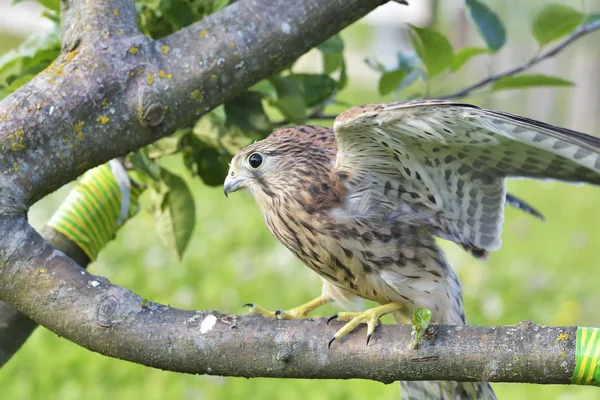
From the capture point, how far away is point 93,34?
6.04ft

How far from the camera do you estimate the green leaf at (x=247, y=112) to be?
2.17m

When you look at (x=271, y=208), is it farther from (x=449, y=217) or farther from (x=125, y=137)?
(x=125, y=137)

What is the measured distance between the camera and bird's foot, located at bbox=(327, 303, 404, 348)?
163cm

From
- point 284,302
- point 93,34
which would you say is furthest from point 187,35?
point 284,302

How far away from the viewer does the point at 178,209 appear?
2.34 metres

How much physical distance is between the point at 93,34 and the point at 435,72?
0.97 m

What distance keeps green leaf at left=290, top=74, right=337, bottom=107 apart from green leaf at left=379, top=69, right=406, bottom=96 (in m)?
0.14

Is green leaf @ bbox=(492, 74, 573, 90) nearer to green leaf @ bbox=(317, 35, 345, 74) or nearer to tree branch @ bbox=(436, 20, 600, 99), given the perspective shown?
tree branch @ bbox=(436, 20, 600, 99)

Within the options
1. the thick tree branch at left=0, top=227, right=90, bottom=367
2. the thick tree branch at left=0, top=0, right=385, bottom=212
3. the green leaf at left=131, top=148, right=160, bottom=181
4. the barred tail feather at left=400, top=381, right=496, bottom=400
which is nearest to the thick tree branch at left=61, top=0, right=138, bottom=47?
the thick tree branch at left=0, top=0, right=385, bottom=212

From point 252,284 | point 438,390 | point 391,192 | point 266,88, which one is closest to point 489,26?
point 391,192

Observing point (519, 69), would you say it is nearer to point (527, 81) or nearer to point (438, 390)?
point (527, 81)

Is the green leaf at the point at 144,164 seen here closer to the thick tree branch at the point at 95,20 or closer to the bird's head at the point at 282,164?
the bird's head at the point at 282,164

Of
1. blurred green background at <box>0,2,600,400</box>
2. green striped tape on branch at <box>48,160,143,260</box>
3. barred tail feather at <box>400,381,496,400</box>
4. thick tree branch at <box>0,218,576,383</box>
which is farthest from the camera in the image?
blurred green background at <box>0,2,600,400</box>

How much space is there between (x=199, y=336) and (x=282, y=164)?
86cm
